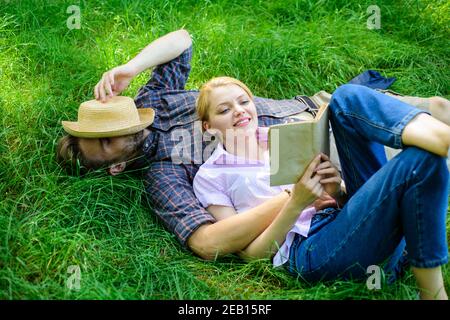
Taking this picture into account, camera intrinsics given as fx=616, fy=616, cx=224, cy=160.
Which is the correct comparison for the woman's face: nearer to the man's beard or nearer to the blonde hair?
the blonde hair

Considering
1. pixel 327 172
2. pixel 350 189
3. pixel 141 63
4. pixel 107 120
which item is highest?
pixel 141 63

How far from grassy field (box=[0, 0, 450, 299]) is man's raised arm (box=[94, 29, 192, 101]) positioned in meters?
0.48

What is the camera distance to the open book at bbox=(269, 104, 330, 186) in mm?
2531

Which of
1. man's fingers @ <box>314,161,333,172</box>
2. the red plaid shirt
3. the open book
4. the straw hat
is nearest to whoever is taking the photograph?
the open book

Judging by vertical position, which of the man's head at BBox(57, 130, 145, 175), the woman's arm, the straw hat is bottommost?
the woman's arm

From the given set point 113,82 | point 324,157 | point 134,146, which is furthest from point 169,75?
point 324,157

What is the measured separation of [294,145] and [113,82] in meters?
1.22

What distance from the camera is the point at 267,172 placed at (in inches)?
118

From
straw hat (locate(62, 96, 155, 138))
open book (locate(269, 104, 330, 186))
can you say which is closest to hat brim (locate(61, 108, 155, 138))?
straw hat (locate(62, 96, 155, 138))

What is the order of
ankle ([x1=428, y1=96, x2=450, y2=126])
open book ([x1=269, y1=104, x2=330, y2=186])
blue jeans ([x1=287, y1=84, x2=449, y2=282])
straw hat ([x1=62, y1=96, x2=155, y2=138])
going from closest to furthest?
1. blue jeans ([x1=287, y1=84, x2=449, y2=282])
2. open book ([x1=269, y1=104, x2=330, y2=186])
3. straw hat ([x1=62, y1=96, x2=155, y2=138])
4. ankle ([x1=428, y1=96, x2=450, y2=126])

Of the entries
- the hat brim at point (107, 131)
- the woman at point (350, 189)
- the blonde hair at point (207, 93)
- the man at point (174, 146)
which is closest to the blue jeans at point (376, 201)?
the woman at point (350, 189)

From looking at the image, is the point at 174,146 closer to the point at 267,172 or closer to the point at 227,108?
the point at 227,108

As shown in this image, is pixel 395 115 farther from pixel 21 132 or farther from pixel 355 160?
pixel 21 132

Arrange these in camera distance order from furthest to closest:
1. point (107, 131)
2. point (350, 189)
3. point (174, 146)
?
point (174, 146)
point (107, 131)
point (350, 189)
